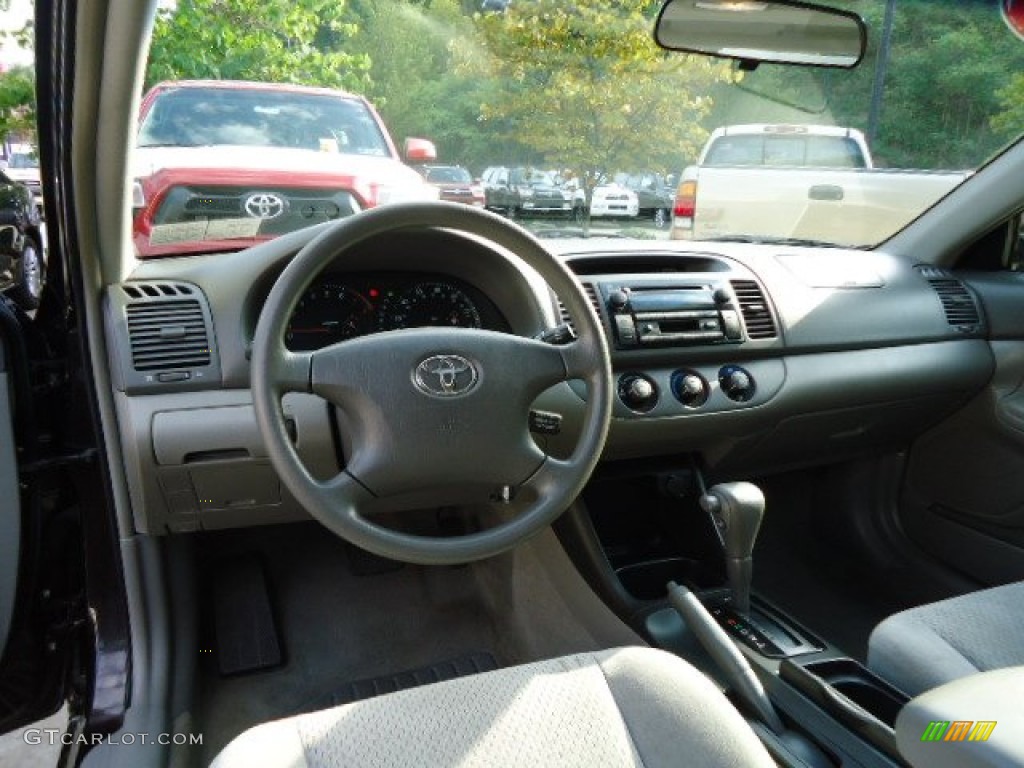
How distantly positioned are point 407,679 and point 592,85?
1.85 metres

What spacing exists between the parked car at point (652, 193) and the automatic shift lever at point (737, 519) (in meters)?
1.04

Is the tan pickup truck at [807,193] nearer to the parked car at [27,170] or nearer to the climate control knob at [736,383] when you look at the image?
the climate control knob at [736,383]

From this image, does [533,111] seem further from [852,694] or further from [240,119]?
[852,694]

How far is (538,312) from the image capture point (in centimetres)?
187

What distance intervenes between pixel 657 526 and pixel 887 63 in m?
1.62

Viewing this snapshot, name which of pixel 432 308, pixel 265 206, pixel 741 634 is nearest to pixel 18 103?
pixel 265 206

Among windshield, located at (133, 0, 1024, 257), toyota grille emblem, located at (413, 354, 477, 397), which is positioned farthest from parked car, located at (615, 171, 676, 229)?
toyota grille emblem, located at (413, 354, 477, 397)

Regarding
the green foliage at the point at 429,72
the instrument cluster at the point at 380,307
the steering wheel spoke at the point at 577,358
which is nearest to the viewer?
the steering wheel spoke at the point at 577,358

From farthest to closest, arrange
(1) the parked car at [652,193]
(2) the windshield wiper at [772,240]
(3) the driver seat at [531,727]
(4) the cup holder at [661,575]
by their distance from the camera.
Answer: (2) the windshield wiper at [772,240] → (1) the parked car at [652,193] → (4) the cup holder at [661,575] → (3) the driver seat at [531,727]

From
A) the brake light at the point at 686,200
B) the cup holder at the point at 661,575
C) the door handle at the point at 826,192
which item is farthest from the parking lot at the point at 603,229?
the cup holder at the point at 661,575

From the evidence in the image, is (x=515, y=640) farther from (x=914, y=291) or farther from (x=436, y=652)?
(x=914, y=291)

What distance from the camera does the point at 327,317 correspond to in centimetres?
196

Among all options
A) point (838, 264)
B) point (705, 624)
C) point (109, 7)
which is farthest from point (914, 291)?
point (109, 7)

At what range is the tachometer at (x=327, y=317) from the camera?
76.6 inches
